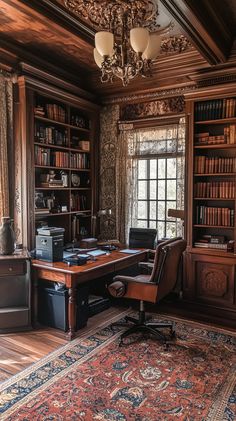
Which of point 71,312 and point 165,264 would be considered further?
point 71,312

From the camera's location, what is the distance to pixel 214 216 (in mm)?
4020

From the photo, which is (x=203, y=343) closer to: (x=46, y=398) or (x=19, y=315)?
(x=46, y=398)

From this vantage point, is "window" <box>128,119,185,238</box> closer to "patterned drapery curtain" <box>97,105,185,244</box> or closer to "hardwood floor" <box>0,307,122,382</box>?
"patterned drapery curtain" <box>97,105,185,244</box>

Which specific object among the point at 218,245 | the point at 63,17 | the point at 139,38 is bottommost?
the point at 218,245

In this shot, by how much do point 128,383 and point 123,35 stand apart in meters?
2.80

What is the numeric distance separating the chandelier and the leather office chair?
1.54 m

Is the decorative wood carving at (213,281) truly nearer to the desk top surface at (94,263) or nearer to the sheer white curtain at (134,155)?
the sheer white curtain at (134,155)

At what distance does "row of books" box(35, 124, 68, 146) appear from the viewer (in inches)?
159

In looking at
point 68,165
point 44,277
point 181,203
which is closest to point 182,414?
point 44,277

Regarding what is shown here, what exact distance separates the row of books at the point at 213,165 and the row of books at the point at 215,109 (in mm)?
487

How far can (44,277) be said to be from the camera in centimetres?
340

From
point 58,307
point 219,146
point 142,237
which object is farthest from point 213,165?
point 58,307

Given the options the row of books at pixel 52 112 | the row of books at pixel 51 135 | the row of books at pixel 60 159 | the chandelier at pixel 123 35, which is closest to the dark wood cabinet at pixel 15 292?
the row of books at pixel 60 159

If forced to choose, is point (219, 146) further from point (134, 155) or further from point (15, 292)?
point (15, 292)
